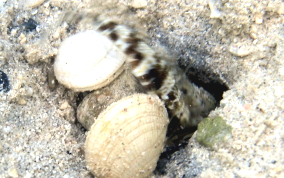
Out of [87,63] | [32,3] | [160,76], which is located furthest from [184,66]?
[32,3]

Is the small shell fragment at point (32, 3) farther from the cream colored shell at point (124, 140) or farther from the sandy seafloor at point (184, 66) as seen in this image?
the cream colored shell at point (124, 140)

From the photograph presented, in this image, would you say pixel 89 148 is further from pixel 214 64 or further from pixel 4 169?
pixel 214 64

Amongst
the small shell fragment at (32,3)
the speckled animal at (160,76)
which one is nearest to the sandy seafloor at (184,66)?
the small shell fragment at (32,3)

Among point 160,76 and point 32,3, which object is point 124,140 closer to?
point 160,76

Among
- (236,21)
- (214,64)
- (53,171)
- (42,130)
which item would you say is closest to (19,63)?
(42,130)

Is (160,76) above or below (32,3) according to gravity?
below

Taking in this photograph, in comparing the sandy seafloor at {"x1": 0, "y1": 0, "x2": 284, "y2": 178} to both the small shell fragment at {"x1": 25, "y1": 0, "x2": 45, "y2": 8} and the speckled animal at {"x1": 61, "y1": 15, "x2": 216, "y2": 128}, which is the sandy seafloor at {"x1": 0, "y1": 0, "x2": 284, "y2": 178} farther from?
the speckled animal at {"x1": 61, "y1": 15, "x2": 216, "y2": 128}
